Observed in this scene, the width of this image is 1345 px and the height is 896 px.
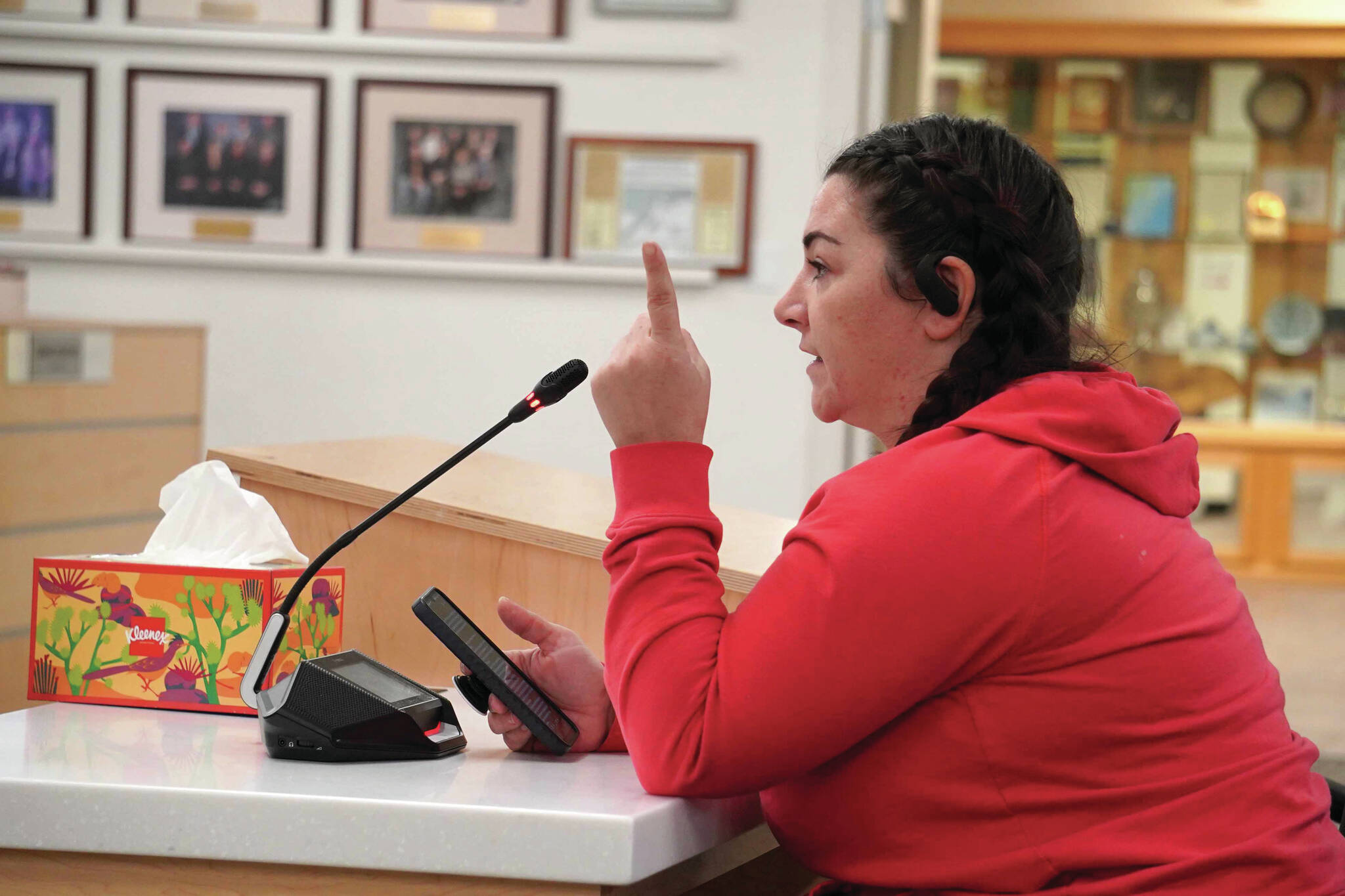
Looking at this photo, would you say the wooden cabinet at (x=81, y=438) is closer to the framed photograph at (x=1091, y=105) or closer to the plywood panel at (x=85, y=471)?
the plywood panel at (x=85, y=471)

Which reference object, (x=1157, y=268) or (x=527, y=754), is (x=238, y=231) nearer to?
(x=527, y=754)

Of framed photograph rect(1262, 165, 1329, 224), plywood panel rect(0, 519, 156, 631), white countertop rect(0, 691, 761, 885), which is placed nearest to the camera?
white countertop rect(0, 691, 761, 885)

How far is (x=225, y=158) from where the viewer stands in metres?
3.38

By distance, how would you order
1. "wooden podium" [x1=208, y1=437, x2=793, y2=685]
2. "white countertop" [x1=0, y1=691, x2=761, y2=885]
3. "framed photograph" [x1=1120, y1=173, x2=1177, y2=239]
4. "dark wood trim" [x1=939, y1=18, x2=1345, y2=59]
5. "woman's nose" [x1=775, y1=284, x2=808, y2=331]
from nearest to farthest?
"white countertop" [x1=0, y1=691, x2=761, y2=885] < "woman's nose" [x1=775, y1=284, x2=808, y2=331] < "wooden podium" [x1=208, y1=437, x2=793, y2=685] < "dark wood trim" [x1=939, y1=18, x2=1345, y2=59] < "framed photograph" [x1=1120, y1=173, x2=1177, y2=239]

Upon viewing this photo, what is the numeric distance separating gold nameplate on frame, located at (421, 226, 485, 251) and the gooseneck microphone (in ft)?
7.76

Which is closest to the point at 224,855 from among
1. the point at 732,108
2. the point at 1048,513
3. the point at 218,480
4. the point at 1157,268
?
the point at 218,480

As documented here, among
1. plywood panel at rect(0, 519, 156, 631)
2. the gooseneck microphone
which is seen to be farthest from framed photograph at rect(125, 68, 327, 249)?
the gooseneck microphone

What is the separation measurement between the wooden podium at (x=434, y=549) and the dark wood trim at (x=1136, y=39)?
4677mm

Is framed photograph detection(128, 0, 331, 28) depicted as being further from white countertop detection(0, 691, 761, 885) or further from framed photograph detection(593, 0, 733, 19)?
white countertop detection(0, 691, 761, 885)

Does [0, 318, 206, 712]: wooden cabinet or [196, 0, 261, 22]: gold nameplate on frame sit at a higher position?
[196, 0, 261, 22]: gold nameplate on frame

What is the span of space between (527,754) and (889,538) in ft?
1.12

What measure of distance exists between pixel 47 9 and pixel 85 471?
147cm

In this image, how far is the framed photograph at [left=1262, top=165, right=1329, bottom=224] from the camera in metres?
5.49

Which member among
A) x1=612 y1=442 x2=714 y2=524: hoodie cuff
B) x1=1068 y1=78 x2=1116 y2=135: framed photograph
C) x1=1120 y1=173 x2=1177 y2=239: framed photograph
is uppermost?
x1=1068 y1=78 x2=1116 y2=135: framed photograph
